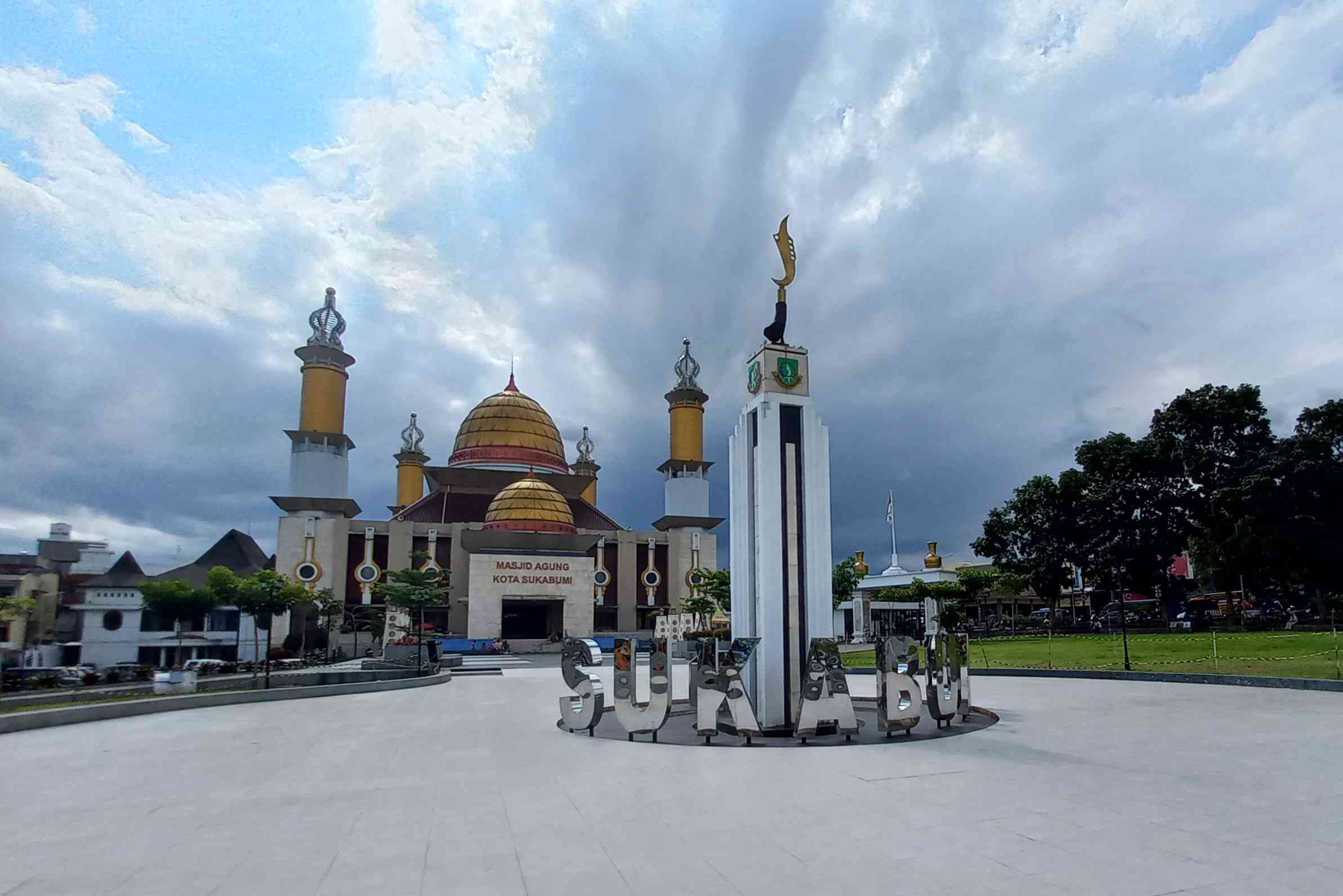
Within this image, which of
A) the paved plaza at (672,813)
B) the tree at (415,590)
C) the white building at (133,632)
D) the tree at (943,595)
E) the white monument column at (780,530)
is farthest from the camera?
the tree at (943,595)

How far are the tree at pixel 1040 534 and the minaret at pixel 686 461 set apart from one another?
21.1m

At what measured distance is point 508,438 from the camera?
59469mm

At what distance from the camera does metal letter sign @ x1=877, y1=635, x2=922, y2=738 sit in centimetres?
1207

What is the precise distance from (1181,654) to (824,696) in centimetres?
2326

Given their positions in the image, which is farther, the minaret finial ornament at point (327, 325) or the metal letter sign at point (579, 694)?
the minaret finial ornament at point (327, 325)

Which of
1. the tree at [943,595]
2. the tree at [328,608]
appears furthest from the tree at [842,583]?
the tree at [328,608]

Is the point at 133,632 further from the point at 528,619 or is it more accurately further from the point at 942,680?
the point at 942,680

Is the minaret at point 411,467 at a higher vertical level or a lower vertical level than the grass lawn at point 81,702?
higher

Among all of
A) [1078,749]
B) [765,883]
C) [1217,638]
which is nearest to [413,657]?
[1078,749]

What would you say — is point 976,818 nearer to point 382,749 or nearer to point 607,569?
point 382,749

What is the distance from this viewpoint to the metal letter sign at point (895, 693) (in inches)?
475

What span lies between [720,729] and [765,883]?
7476mm

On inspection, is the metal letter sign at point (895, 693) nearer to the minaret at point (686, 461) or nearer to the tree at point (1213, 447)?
the tree at point (1213, 447)

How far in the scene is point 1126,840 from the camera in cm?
657
